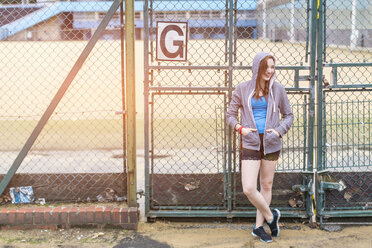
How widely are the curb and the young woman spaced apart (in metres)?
1.41

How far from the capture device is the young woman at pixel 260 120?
4426mm

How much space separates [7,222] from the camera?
505 centimetres

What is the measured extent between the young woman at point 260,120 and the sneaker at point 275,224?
0.63 ft

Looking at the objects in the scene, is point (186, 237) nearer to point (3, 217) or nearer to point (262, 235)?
point (262, 235)

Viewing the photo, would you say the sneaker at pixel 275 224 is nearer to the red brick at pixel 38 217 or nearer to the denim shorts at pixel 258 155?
the denim shorts at pixel 258 155

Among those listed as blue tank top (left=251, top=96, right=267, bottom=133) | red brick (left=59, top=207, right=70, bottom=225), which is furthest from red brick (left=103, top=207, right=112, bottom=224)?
blue tank top (left=251, top=96, right=267, bottom=133)

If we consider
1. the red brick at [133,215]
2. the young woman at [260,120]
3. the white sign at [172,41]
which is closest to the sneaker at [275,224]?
the young woman at [260,120]

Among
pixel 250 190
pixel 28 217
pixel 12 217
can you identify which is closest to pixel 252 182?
pixel 250 190

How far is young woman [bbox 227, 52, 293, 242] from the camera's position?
4426 mm

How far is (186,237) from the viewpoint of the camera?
16.0 ft

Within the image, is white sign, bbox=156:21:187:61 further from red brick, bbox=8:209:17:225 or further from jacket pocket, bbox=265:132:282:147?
red brick, bbox=8:209:17:225

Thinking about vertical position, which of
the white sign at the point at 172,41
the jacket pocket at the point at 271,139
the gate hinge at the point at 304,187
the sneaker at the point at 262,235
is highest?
the white sign at the point at 172,41

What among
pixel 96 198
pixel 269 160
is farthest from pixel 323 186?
pixel 96 198

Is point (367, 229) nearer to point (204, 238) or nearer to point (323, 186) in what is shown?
point (323, 186)
